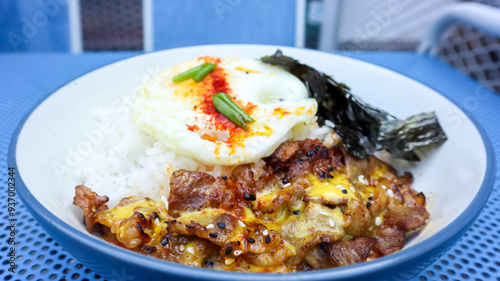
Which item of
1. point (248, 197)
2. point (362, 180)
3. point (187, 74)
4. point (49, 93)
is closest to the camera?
point (248, 197)

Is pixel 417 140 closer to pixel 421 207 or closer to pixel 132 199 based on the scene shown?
pixel 421 207

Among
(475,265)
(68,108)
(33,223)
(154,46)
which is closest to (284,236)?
(475,265)

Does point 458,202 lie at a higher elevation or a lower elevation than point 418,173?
higher

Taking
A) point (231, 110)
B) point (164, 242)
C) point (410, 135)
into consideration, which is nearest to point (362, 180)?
point (410, 135)

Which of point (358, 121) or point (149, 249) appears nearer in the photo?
point (149, 249)

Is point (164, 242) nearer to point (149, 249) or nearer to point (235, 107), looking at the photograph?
point (149, 249)

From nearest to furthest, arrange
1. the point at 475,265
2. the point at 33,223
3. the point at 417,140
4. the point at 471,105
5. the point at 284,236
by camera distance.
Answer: the point at 284,236, the point at 475,265, the point at 33,223, the point at 417,140, the point at 471,105

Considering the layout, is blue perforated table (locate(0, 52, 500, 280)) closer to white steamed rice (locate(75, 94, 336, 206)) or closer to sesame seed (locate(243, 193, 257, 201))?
white steamed rice (locate(75, 94, 336, 206))
